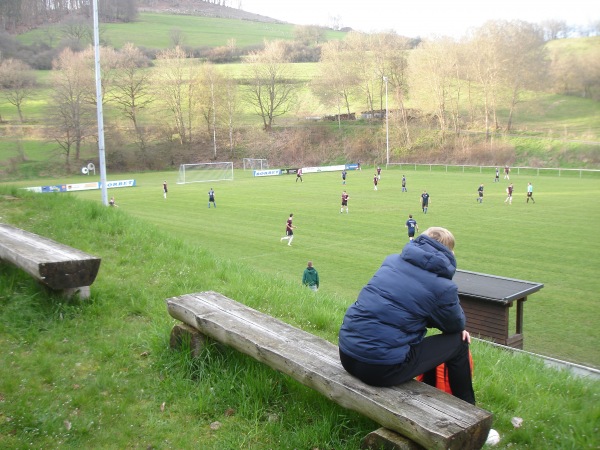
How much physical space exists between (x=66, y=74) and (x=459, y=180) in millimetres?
48037

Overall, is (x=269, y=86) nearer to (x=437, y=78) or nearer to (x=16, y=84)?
(x=437, y=78)

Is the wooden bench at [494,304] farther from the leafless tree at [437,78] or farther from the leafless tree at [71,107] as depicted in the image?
the leafless tree at [437,78]

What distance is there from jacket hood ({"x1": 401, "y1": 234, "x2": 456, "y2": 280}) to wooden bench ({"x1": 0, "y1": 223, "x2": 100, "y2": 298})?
3414 mm

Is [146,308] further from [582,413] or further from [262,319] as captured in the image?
[582,413]

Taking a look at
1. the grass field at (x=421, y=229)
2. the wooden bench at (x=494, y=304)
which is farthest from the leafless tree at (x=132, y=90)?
the wooden bench at (x=494, y=304)

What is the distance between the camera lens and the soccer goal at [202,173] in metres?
55.5

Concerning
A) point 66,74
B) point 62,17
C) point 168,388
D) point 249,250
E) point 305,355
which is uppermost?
point 62,17

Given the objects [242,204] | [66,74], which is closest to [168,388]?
[242,204]

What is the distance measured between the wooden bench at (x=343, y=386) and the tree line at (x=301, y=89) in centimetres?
6203

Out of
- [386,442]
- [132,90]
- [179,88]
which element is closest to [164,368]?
[386,442]

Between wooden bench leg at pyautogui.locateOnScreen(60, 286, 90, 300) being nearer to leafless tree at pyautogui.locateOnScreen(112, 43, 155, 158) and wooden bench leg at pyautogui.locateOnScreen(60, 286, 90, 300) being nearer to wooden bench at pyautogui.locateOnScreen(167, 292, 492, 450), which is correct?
wooden bench at pyautogui.locateOnScreen(167, 292, 492, 450)

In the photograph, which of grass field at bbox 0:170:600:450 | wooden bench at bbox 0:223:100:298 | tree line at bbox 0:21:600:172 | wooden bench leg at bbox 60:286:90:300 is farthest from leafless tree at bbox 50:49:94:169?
wooden bench leg at bbox 60:286:90:300

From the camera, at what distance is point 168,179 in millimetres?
58688

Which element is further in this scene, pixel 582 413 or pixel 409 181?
pixel 409 181
